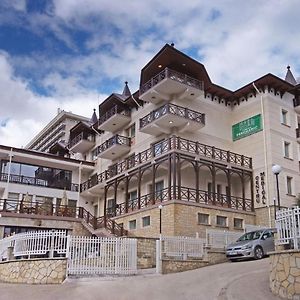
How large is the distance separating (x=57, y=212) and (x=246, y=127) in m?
14.0

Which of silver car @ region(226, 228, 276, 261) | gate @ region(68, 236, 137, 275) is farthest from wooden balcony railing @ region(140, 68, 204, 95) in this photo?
gate @ region(68, 236, 137, 275)

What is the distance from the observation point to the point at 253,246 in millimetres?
19141

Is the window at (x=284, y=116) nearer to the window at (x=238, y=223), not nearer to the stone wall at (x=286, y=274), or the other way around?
the window at (x=238, y=223)

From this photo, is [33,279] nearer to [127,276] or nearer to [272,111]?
[127,276]

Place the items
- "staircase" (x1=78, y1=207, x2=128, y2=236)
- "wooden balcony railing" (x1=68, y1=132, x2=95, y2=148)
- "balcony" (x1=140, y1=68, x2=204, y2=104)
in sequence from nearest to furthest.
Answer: "staircase" (x1=78, y1=207, x2=128, y2=236), "balcony" (x1=140, y1=68, x2=204, y2=104), "wooden balcony railing" (x1=68, y1=132, x2=95, y2=148)

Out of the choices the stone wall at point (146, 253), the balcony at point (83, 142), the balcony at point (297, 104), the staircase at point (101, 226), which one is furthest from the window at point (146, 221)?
the balcony at point (83, 142)

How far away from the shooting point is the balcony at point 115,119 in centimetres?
3302

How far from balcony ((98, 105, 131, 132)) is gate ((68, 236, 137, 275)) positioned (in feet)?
55.0

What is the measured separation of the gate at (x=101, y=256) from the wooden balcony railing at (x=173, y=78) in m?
12.8

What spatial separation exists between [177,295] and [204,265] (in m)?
7.56

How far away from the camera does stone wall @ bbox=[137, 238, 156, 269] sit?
17895mm

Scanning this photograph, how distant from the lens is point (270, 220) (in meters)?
26.1

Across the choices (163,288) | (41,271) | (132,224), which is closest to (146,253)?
(41,271)

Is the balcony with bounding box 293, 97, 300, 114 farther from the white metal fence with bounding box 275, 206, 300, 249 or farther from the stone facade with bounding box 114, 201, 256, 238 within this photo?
the white metal fence with bounding box 275, 206, 300, 249
